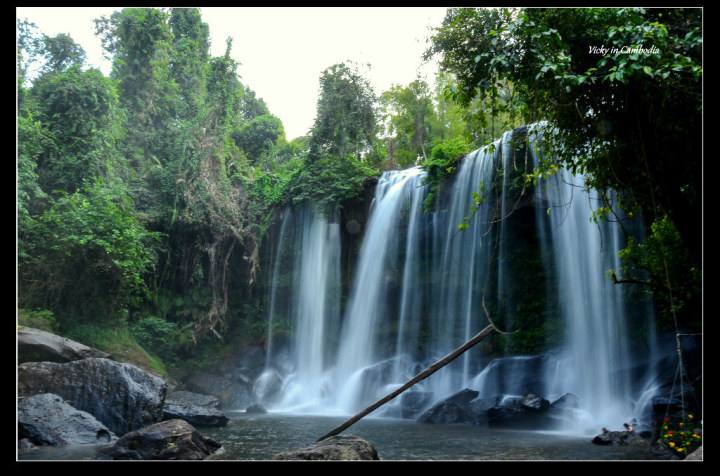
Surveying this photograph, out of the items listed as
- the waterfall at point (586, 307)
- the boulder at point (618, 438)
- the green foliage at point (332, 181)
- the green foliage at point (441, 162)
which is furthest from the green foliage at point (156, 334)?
the boulder at point (618, 438)

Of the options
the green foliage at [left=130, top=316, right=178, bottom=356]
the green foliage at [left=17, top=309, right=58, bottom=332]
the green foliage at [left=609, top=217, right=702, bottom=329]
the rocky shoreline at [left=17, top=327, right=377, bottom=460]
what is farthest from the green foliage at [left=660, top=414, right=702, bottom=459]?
the green foliage at [left=130, top=316, right=178, bottom=356]

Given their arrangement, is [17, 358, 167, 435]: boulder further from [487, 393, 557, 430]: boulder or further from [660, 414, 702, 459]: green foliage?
[660, 414, 702, 459]: green foliage

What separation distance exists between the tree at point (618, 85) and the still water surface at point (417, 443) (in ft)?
8.82

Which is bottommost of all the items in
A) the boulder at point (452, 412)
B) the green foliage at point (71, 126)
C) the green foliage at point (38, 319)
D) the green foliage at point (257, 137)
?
the boulder at point (452, 412)

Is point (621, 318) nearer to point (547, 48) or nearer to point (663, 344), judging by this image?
point (663, 344)

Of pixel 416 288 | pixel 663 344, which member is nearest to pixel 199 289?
pixel 416 288

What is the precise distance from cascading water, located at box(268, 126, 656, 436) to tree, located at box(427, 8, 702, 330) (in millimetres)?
2641

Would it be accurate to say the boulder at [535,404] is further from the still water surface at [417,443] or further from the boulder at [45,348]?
the boulder at [45,348]

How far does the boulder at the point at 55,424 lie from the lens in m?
6.14

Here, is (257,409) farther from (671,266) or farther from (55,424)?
(671,266)

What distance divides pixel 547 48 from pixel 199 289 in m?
13.7

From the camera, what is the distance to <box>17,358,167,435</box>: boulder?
294 inches

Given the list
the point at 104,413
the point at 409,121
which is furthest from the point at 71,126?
the point at 409,121

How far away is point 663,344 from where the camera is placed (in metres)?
8.64
